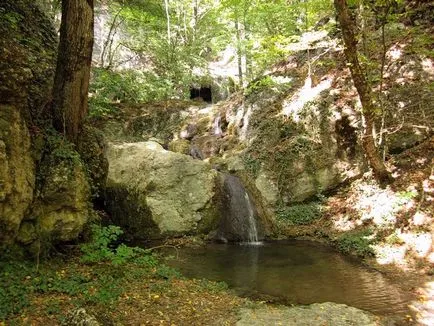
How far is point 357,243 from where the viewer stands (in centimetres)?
826

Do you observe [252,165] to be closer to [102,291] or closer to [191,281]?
[191,281]

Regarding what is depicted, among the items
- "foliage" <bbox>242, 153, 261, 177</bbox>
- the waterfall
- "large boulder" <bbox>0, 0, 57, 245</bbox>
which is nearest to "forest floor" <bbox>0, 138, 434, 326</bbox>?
"large boulder" <bbox>0, 0, 57, 245</bbox>

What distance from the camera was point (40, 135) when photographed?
5.95 metres

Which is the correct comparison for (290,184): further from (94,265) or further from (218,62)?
(218,62)

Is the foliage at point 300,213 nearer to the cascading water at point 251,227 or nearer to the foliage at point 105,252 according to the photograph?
the cascading water at point 251,227

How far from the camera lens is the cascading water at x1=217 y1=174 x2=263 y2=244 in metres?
9.82

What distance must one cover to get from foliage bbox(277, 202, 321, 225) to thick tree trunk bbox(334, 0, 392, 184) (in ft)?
6.66

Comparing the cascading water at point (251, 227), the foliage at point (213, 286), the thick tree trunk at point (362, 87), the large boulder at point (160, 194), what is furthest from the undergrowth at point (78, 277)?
the thick tree trunk at point (362, 87)

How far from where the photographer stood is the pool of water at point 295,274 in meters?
5.74

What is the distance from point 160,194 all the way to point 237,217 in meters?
2.21

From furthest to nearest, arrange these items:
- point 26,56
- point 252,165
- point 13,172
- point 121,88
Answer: point 121,88, point 252,165, point 26,56, point 13,172

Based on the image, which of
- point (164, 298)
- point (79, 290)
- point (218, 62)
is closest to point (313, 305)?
point (164, 298)

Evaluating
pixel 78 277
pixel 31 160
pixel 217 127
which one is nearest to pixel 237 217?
pixel 78 277

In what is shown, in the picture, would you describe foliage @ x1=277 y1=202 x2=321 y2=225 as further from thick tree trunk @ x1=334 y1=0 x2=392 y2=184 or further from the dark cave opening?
the dark cave opening
